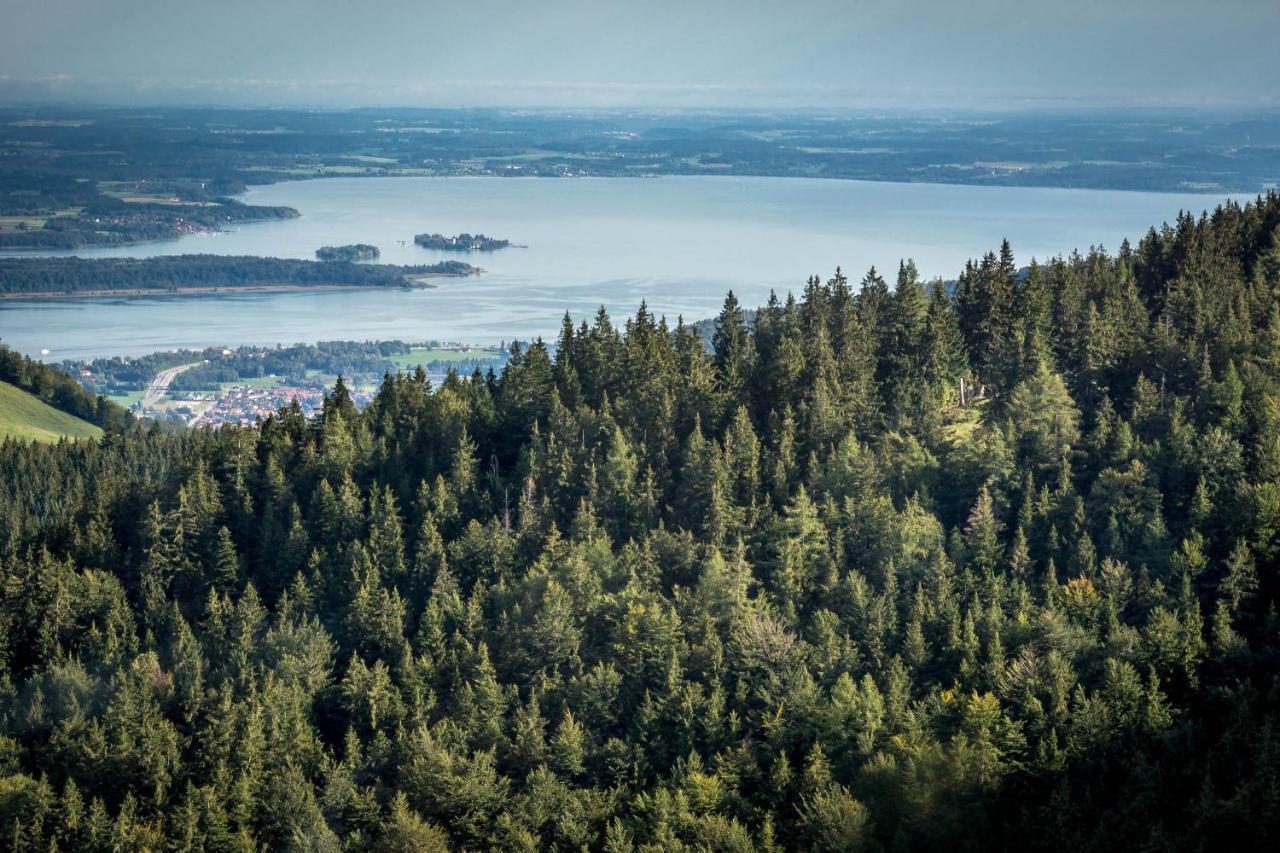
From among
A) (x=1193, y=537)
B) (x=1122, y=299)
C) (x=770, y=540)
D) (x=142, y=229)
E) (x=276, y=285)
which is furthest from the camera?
(x=142, y=229)

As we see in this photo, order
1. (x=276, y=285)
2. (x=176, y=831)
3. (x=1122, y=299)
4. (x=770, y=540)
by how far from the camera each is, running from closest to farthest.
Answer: (x=176, y=831), (x=770, y=540), (x=1122, y=299), (x=276, y=285)

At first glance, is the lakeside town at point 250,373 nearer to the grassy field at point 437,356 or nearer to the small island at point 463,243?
the grassy field at point 437,356

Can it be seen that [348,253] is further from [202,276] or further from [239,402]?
[239,402]

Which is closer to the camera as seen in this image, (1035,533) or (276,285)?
(1035,533)

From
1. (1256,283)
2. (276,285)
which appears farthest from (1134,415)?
(276,285)

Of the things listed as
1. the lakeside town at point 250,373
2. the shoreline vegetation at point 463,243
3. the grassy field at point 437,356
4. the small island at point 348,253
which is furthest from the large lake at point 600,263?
the lakeside town at point 250,373

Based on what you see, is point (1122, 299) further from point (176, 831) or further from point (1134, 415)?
point (176, 831)

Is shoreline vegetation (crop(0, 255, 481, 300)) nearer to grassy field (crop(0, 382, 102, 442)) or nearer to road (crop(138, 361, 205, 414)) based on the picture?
road (crop(138, 361, 205, 414))
